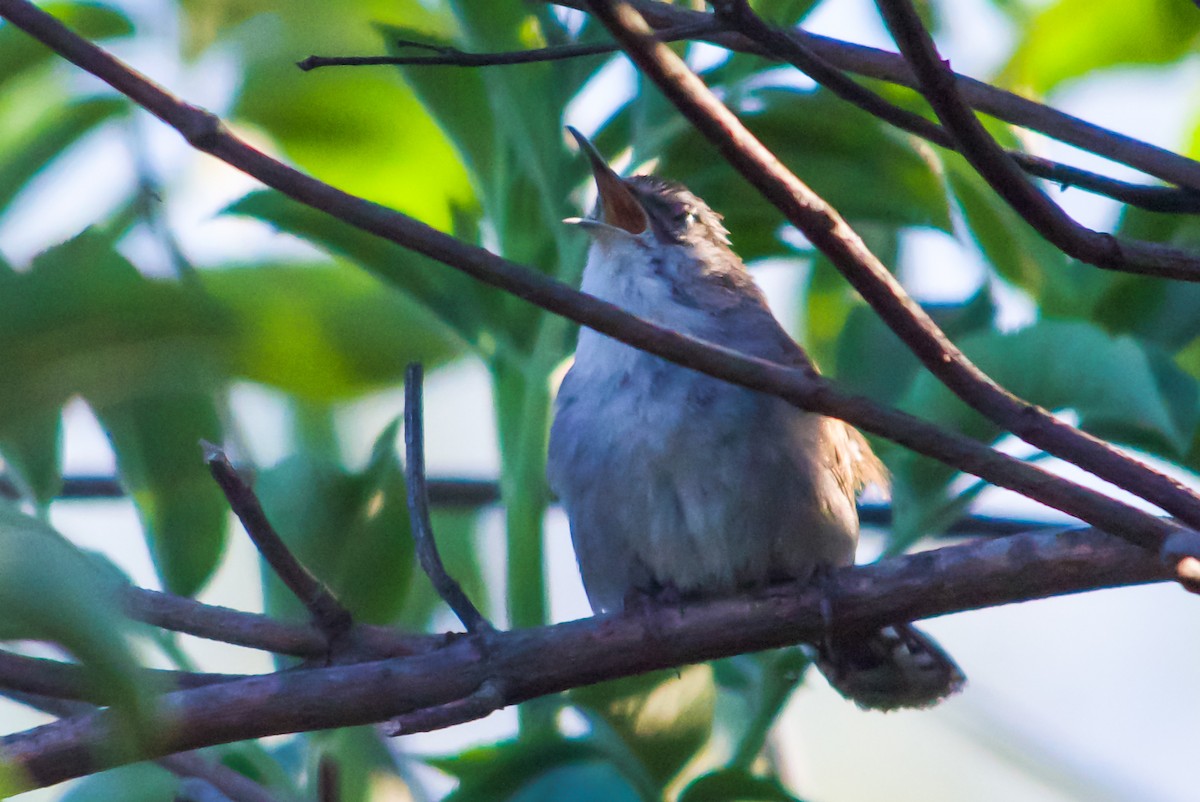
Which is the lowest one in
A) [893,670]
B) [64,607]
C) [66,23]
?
[64,607]

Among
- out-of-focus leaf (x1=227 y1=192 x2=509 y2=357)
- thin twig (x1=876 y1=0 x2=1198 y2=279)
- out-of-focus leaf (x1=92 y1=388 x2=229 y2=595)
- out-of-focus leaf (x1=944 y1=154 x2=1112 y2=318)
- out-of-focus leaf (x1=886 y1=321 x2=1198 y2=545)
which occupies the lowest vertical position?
thin twig (x1=876 y1=0 x2=1198 y2=279)

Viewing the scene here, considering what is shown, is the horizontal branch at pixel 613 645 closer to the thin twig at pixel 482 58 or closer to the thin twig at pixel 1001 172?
the thin twig at pixel 1001 172

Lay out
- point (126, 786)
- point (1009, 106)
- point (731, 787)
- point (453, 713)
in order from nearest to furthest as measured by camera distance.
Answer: point (126, 786)
point (1009, 106)
point (453, 713)
point (731, 787)

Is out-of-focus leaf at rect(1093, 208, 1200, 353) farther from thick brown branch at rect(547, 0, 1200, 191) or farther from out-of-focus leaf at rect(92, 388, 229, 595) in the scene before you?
out-of-focus leaf at rect(92, 388, 229, 595)

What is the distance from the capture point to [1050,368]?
2.52m

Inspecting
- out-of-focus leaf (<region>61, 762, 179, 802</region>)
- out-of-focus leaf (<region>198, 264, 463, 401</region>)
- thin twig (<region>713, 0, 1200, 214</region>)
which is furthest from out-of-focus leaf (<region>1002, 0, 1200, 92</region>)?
out-of-focus leaf (<region>61, 762, 179, 802</region>)

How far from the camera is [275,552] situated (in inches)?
82.0

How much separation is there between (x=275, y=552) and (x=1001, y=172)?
1.20 metres

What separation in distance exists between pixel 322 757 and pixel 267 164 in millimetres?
1261

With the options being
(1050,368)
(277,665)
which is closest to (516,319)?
(277,665)

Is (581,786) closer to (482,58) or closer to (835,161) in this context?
(482,58)

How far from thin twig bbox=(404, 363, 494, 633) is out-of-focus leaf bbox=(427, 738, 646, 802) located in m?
0.25

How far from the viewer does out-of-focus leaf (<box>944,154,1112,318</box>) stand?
2.94 m

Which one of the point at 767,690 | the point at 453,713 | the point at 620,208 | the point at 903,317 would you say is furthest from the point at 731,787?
the point at 620,208
